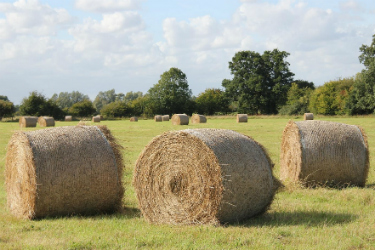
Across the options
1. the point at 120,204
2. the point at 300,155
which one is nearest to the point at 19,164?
the point at 120,204

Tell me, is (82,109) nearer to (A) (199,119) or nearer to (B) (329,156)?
(A) (199,119)

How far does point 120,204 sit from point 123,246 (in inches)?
95.9

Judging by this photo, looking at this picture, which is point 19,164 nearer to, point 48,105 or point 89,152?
point 89,152

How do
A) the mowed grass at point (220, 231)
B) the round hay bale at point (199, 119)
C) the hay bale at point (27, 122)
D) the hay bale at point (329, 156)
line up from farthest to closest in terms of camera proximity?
the round hay bale at point (199, 119) < the hay bale at point (27, 122) < the hay bale at point (329, 156) < the mowed grass at point (220, 231)

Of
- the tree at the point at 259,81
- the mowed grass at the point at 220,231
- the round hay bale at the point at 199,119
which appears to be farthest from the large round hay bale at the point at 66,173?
the tree at the point at 259,81

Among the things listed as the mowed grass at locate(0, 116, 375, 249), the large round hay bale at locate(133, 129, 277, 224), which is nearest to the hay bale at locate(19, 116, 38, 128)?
the mowed grass at locate(0, 116, 375, 249)

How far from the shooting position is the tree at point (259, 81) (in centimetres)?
7638

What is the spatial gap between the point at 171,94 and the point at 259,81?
1580cm

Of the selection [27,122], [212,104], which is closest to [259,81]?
[212,104]

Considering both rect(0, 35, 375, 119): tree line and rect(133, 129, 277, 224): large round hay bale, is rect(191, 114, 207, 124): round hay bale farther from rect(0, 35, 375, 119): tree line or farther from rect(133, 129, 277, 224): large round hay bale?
rect(133, 129, 277, 224): large round hay bale

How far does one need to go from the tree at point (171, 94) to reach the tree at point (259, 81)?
7.75 m

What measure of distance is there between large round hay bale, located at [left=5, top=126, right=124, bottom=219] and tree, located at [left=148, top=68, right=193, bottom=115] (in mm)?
71009

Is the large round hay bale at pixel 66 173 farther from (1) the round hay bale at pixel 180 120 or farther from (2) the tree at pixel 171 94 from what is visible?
(2) the tree at pixel 171 94

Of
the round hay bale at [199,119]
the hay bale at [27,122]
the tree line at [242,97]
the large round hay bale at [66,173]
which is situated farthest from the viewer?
the tree line at [242,97]
